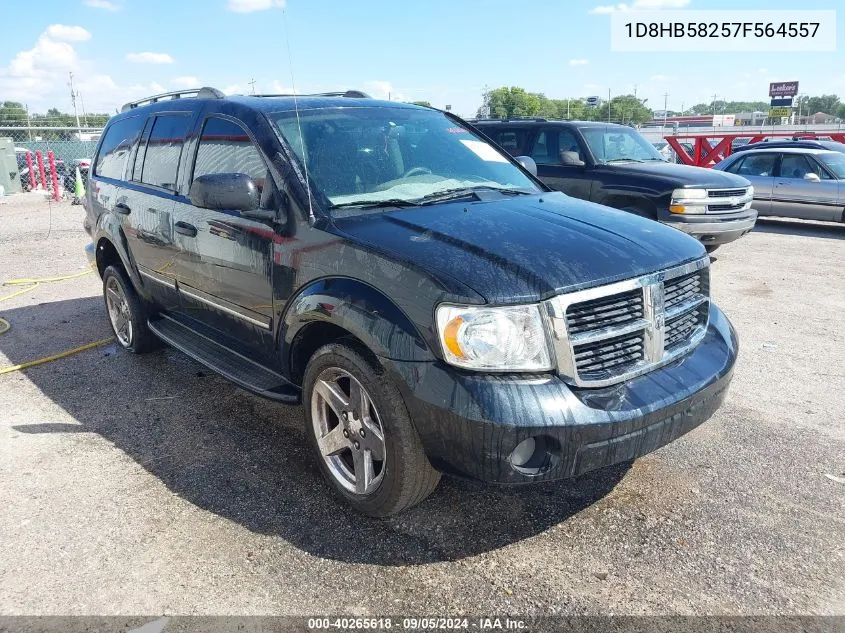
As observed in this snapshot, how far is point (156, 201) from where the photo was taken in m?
4.48

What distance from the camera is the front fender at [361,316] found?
2631mm

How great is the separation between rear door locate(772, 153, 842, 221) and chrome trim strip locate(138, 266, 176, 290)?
11.4 metres

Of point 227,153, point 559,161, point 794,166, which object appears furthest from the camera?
point 794,166

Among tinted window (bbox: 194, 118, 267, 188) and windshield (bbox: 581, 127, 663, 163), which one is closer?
tinted window (bbox: 194, 118, 267, 188)

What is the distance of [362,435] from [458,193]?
1.45 metres

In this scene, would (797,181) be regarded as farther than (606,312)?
Yes

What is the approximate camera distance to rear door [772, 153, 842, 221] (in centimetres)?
1162

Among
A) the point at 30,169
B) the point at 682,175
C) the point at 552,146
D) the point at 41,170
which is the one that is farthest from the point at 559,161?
the point at 30,169

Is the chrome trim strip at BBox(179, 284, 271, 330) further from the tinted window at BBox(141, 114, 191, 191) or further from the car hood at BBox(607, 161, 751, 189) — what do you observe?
the car hood at BBox(607, 161, 751, 189)

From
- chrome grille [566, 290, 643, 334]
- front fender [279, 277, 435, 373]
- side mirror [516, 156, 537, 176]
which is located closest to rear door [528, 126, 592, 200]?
side mirror [516, 156, 537, 176]

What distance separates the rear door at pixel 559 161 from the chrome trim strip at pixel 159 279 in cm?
581

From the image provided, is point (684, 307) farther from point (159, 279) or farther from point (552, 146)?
point (552, 146)

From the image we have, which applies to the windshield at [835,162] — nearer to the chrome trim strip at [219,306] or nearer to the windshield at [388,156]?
the windshield at [388,156]

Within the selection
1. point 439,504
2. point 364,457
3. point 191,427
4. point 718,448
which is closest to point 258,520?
point 364,457
